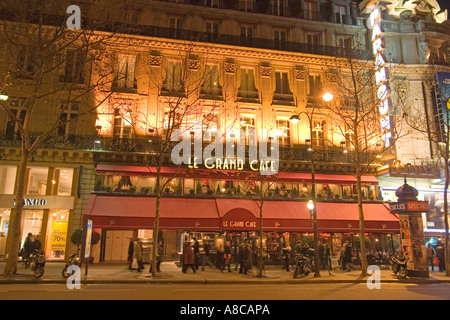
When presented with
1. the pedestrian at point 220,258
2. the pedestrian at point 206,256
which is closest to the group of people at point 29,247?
the pedestrian at point 206,256

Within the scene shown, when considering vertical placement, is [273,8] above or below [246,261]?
above

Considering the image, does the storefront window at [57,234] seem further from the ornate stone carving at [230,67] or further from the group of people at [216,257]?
the ornate stone carving at [230,67]

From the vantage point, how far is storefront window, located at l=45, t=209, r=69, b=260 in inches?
808

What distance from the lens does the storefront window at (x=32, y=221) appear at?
20.8 meters

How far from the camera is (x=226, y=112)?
936 inches

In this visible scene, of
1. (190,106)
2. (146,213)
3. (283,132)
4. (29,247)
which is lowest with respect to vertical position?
(29,247)

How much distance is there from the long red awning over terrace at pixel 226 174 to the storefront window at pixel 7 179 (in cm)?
554

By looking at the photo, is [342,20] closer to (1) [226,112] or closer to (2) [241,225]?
(1) [226,112]

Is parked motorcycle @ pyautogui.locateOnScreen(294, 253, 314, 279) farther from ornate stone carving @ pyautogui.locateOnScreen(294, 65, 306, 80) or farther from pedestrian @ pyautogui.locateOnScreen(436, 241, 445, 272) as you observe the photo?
ornate stone carving @ pyautogui.locateOnScreen(294, 65, 306, 80)

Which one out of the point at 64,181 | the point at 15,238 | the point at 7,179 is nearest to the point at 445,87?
the point at 64,181

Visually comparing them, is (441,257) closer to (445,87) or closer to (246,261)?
(246,261)

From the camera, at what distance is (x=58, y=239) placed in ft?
67.8

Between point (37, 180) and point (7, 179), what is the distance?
66.4 inches
